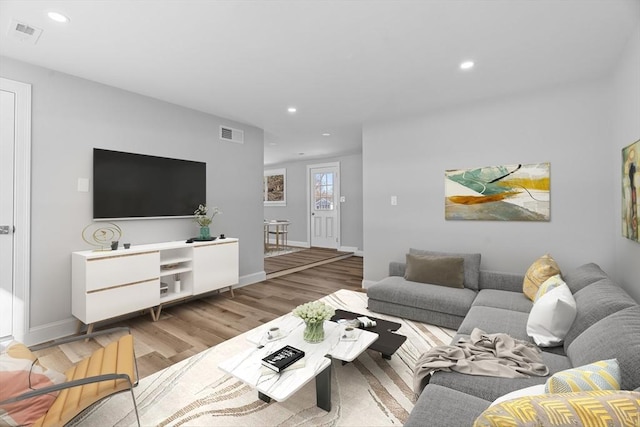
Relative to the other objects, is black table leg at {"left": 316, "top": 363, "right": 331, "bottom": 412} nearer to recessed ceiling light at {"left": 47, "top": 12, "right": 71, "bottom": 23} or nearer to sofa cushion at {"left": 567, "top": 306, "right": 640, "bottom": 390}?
sofa cushion at {"left": 567, "top": 306, "right": 640, "bottom": 390}

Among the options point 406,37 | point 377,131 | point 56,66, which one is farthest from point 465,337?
point 56,66

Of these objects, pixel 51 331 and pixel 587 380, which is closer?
pixel 587 380

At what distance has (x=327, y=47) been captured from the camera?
2.45 meters

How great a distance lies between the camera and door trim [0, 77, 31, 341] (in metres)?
2.68

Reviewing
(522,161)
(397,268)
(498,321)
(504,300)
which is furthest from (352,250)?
(498,321)

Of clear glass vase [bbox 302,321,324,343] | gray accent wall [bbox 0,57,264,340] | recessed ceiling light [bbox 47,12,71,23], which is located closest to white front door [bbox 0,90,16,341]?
gray accent wall [bbox 0,57,264,340]

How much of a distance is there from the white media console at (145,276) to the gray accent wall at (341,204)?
410cm

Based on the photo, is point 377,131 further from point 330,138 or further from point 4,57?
point 4,57

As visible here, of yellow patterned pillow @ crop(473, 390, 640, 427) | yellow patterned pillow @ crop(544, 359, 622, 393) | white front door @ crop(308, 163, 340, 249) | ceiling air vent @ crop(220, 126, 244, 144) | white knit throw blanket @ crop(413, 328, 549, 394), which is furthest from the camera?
white front door @ crop(308, 163, 340, 249)

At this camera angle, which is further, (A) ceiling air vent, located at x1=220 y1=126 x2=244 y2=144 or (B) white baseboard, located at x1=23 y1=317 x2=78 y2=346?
(A) ceiling air vent, located at x1=220 y1=126 x2=244 y2=144

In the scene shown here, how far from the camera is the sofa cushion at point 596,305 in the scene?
1.68 metres

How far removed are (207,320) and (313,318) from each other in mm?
1776

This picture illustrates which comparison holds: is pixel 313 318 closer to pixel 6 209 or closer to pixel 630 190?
pixel 630 190

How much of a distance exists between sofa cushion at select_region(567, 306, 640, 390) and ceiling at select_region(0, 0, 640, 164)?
1.92m
